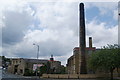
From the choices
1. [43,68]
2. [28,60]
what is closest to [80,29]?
[43,68]

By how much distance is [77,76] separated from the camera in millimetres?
48594

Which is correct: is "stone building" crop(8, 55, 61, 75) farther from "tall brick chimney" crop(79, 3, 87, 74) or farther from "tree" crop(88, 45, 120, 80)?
"tree" crop(88, 45, 120, 80)

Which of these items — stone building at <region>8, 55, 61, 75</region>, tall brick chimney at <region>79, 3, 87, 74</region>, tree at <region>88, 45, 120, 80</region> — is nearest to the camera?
tree at <region>88, 45, 120, 80</region>

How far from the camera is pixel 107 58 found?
39.2 m

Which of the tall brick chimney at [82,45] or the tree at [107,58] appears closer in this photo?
the tree at [107,58]

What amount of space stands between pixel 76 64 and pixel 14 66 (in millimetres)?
46820

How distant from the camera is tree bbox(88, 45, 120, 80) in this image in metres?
39.0

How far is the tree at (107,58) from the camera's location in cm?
3897

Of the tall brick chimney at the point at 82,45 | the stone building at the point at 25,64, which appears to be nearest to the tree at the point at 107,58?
the tall brick chimney at the point at 82,45

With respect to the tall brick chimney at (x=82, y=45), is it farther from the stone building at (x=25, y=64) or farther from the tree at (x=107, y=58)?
the stone building at (x=25, y=64)

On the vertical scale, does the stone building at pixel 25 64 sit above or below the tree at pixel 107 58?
below

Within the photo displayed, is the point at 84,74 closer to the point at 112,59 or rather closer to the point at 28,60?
the point at 112,59

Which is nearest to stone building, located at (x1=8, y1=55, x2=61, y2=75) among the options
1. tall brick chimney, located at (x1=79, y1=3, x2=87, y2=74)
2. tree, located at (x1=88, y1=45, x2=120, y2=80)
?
tall brick chimney, located at (x1=79, y1=3, x2=87, y2=74)

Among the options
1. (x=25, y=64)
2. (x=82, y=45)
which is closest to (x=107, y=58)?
(x=82, y=45)
